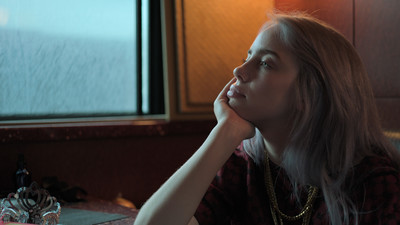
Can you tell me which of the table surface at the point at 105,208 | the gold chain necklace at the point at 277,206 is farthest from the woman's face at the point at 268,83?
the table surface at the point at 105,208

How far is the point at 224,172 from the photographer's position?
1335 mm

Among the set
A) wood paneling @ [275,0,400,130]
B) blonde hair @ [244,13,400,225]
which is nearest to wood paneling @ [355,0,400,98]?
wood paneling @ [275,0,400,130]

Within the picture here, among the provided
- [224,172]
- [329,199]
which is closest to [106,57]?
→ [224,172]

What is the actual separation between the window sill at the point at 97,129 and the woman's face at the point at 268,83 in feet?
3.28

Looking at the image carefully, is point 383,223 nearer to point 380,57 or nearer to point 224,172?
point 224,172

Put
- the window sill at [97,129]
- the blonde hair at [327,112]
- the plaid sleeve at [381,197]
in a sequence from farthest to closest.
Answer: the window sill at [97,129] → the blonde hair at [327,112] → the plaid sleeve at [381,197]

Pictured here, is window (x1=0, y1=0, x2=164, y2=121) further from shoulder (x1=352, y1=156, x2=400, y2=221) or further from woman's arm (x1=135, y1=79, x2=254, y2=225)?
shoulder (x1=352, y1=156, x2=400, y2=221)

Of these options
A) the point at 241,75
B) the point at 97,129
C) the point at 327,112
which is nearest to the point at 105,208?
the point at 97,129

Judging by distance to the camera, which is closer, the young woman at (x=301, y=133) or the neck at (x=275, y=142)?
the young woman at (x=301, y=133)

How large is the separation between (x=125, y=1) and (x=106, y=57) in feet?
1.01

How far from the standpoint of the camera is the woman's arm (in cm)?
108

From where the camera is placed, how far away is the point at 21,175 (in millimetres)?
1696

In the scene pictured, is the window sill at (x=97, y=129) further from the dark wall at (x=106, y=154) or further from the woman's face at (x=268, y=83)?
the woman's face at (x=268, y=83)

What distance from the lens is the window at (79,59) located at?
204 cm
